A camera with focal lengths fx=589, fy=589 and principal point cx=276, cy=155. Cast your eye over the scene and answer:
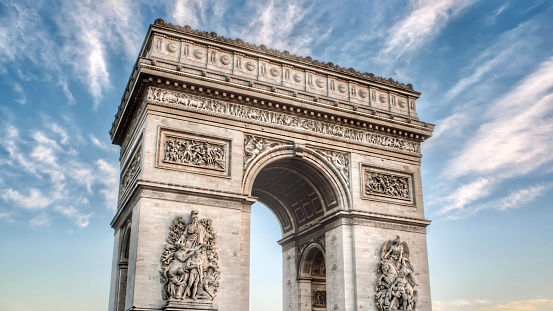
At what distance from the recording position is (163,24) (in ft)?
76.3

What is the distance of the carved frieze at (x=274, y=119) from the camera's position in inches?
878

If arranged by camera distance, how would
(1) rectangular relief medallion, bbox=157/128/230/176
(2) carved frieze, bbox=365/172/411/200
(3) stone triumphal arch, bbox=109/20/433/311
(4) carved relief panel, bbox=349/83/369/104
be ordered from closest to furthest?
(3) stone triumphal arch, bbox=109/20/433/311, (1) rectangular relief medallion, bbox=157/128/230/176, (2) carved frieze, bbox=365/172/411/200, (4) carved relief panel, bbox=349/83/369/104

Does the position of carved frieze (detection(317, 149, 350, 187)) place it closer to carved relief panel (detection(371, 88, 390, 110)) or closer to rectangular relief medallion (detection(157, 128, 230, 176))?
carved relief panel (detection(371, 88, 390, 110))

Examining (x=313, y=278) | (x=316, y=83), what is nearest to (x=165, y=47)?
(x=316, y=83)

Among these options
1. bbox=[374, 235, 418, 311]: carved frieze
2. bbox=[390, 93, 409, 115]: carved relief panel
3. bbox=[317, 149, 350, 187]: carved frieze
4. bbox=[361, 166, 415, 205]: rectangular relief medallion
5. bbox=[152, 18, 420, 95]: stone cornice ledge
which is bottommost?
bbox=[374, 235, 418, 311]: carved frieze

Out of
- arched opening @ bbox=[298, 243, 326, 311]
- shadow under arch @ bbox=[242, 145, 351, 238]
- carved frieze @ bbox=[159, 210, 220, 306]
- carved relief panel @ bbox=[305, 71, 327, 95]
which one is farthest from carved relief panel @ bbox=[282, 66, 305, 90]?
arched opening @ bbox=[298, 243, 326, 311]

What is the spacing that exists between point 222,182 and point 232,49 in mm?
5824

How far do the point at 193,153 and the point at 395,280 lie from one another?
31.3 ft

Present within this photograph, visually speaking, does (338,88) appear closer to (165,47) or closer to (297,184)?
(297,184)

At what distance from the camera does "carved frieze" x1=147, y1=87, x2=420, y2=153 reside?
22.3 metres

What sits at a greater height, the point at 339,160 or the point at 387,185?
the point at 339,160

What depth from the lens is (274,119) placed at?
24062 mm

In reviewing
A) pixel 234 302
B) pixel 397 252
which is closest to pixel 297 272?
pixel 397 252

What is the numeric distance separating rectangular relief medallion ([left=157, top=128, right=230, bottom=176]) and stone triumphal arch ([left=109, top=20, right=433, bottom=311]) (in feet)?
0.13
